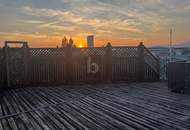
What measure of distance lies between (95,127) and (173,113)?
1.79 m

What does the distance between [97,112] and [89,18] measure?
7010mm

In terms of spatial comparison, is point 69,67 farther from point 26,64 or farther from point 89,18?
point 89,18

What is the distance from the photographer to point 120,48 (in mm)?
8461

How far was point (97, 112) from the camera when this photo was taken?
4137 mm

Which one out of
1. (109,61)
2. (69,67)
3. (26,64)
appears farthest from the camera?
(109,61)

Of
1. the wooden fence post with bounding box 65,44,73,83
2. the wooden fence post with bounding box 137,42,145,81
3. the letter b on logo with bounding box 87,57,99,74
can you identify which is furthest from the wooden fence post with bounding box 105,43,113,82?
the wooden fence post with bounding box 65,44,73,83

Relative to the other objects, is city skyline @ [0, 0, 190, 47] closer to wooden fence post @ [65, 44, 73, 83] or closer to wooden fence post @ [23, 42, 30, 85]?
wooden fence post @ [23, 42, 30, 85]

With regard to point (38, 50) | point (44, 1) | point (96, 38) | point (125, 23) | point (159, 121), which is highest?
point (44, 1)

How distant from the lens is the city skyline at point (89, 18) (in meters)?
9.12

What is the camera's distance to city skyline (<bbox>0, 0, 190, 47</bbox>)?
9125 mm

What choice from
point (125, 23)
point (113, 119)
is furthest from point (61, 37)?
point (113, 119)

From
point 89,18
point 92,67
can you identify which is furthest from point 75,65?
point 89,18

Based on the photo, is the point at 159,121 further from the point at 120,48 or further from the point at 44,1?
the point at 44,1

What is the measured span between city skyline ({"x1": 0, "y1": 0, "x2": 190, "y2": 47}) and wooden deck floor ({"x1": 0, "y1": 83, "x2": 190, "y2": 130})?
3.91 meters
